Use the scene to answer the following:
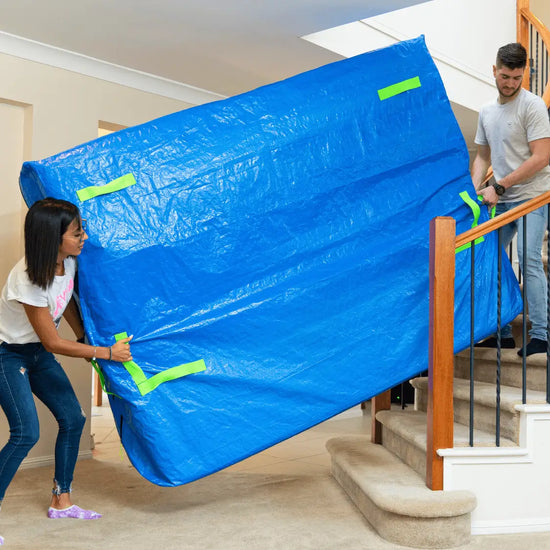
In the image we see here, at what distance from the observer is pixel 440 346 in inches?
95.5

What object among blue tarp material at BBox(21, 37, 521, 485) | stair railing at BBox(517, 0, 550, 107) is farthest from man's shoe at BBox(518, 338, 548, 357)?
stair railing at BBox(517, 0, 550, 107)

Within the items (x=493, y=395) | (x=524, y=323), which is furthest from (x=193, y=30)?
(x=493, y=395)

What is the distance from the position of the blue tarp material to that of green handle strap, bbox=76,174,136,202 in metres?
0.01

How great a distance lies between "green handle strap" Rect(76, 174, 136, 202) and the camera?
2441 mm

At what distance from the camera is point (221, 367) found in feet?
8.18

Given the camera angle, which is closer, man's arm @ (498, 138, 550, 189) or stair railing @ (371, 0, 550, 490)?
stair railing @ (371, 0, 550, 490)

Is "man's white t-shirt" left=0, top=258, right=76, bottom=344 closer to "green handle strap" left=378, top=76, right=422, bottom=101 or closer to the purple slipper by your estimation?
the purple slipper

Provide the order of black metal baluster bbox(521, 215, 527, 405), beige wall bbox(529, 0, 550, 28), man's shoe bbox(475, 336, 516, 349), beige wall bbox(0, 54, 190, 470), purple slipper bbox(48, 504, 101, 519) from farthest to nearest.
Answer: beige wall bbox(529, 0, 550, 28)
beige wall bbox(0, 54, 190, 470)
man's shoe bbox(475, 336, 516, 349)
purple slipper bbox(48, 504, 101, 519)
black metal baluster bbox(521, 215, 527, 405)

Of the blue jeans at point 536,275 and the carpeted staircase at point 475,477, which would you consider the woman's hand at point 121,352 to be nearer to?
the carpeted staircase at point 475,477

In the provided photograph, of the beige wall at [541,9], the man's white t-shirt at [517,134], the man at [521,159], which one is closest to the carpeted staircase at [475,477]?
the man at [521,159]

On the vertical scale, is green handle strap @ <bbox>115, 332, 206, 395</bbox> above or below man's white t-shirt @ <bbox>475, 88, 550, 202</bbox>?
below

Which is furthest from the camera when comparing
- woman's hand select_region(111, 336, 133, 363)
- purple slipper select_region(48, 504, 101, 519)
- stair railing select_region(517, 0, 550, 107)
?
stair railing select_region(517, 0, 550, 107)

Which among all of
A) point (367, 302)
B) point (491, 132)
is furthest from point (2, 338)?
point (491, 132)

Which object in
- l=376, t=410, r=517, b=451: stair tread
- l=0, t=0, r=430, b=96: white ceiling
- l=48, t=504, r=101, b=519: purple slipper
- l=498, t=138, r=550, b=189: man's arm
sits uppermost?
l=0, t=0, r=430, b=96: white ceiling
